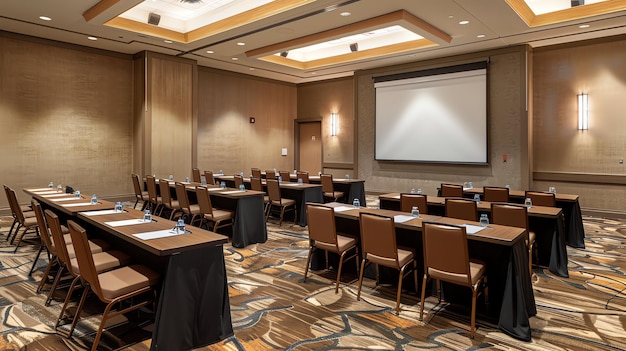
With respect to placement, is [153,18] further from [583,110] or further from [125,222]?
[583,110]

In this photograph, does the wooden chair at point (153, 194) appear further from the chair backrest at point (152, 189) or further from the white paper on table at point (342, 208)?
the white paper on table at point (342, 208)

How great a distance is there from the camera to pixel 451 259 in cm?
310

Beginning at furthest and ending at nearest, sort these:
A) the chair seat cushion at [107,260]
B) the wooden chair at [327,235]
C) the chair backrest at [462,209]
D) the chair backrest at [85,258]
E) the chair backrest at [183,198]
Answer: the chair backrest at [183,198]
the chair backrest at [462,209]
the wooden chair at [327,235]
the chair seat cushion at [107,260]
the chair backrest at [85,258]

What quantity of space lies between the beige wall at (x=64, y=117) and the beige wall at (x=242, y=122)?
2058 mm

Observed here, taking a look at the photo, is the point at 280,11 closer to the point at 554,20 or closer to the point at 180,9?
the point at 180,9

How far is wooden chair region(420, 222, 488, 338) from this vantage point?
3029mm

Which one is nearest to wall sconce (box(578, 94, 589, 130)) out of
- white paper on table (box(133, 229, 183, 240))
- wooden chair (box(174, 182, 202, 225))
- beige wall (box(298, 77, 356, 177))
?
beige wall (box(298, 77, 356, 177))

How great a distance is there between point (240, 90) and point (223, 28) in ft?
13.9

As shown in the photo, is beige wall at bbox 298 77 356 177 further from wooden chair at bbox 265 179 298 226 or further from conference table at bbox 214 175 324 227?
wooden chair at bbox 265 179 298 226

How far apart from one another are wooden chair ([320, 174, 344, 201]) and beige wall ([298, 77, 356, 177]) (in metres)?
3.95

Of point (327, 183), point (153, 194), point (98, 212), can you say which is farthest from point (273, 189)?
point (98, 212)

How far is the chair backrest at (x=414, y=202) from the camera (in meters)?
5.26

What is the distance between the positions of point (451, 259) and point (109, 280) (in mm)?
2532

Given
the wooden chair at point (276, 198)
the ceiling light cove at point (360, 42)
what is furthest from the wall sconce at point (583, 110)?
the wooden chair at point (276, 198)
